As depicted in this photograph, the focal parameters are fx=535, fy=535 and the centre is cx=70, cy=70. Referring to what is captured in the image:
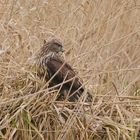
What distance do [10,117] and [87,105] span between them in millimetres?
436

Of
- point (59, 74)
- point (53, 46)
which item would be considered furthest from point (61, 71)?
point (53, 46)

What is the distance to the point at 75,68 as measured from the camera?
3.27 m

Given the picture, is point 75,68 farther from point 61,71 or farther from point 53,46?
point 61,71

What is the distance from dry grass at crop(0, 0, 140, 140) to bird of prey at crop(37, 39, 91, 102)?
0.06m

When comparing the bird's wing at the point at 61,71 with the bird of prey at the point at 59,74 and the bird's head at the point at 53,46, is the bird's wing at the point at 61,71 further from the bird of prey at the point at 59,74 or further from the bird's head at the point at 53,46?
the bird's head at the point at 53,46

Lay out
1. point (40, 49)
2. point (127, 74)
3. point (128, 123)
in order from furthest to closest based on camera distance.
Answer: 1. point (127, 74)
2. point (40, 49)
3. point (128, 123)

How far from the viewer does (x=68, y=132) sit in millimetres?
2844

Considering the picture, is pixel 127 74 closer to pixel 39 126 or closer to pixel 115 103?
pixel 115 103

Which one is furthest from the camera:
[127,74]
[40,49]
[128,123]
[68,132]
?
[127,74]

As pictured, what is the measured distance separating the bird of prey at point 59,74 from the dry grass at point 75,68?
0.06m

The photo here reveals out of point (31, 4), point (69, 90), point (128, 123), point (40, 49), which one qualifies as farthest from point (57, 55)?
point (31, 4)

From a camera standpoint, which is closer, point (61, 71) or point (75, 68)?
point (61, 71)

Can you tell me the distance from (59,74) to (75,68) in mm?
327

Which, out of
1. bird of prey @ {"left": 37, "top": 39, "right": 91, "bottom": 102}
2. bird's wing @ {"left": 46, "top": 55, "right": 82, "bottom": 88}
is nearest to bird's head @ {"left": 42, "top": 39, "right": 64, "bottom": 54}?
bird of prey @ {"left": 37, "top": 39, "right": 91, "bottom": 102}
